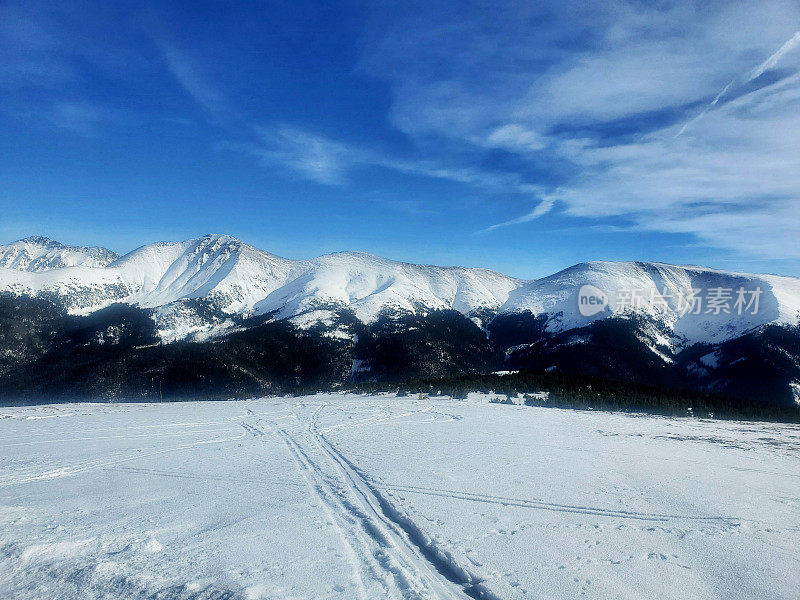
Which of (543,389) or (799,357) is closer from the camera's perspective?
(543,389)

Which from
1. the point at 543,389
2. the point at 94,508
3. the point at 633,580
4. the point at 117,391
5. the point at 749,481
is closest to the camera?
the point at 633,580

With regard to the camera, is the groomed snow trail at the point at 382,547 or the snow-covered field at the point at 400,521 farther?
the snow-covered field at the point at 400,521

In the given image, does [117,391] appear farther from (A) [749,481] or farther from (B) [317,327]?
(A) [749,481]

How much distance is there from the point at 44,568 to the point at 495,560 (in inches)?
253

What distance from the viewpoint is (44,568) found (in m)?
5.64

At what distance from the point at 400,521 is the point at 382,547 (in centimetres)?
109

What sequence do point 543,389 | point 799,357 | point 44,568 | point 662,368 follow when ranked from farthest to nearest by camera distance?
point 662,368 < point 799,357 < point 543,389 < point 44,568

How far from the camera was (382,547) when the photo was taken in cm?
626

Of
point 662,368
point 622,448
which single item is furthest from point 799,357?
point 622,448

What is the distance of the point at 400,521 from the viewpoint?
23.9 feet

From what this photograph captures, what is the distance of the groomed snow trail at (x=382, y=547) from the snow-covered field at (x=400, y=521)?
33 millimetres

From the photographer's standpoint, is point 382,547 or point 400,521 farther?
point 400,521

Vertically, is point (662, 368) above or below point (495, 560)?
below

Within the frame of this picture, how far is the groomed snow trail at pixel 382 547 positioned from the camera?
16.8 feet
